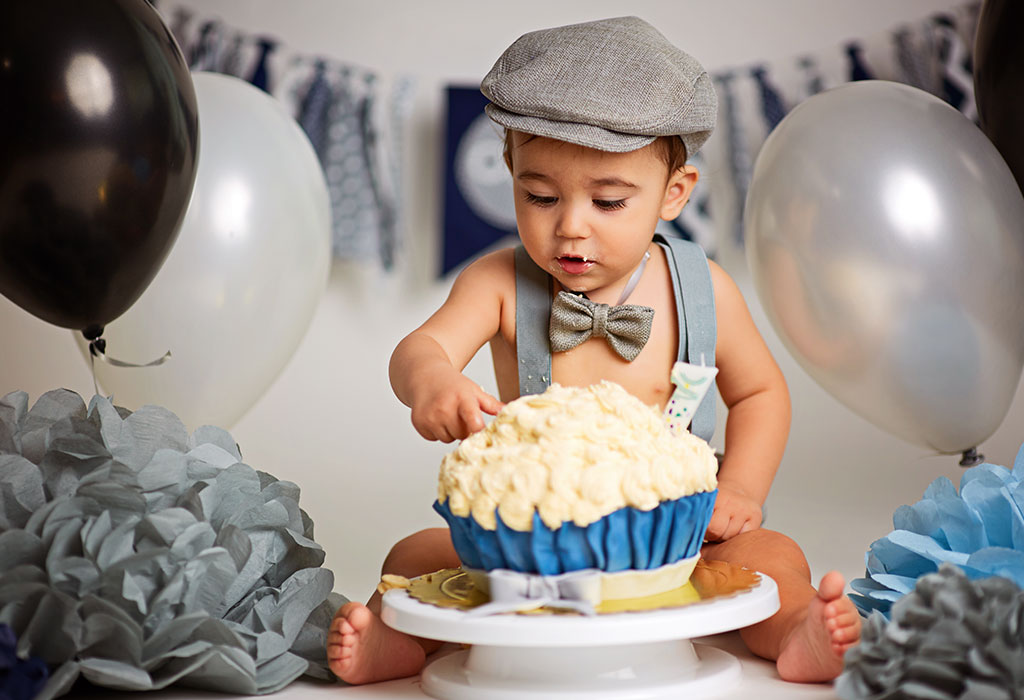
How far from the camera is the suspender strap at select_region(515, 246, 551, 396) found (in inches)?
54.7

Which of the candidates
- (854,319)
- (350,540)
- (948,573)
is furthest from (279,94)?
(948,573)

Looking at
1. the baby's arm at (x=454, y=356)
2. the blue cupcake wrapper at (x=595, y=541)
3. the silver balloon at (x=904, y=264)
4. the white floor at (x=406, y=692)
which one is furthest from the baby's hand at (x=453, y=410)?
the silver balloon at (x=904, y=264)

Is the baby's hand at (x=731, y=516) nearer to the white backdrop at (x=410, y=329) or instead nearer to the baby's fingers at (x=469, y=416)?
the baby's fingers at (x=469, y=416)

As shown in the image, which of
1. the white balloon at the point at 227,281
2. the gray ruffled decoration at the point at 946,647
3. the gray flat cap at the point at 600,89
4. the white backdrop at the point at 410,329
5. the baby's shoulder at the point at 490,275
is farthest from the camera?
the white backdrop at the point at 410,329

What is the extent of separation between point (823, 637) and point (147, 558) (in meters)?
0.60

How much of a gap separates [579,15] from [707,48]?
0.35m

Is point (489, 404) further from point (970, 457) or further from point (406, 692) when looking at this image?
point (970, 457)

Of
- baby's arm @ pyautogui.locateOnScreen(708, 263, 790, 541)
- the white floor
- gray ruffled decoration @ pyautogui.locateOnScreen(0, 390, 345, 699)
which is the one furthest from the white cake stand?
baby's arm @ pyautogui.locateOnScreen(708, 263, 790, 541)

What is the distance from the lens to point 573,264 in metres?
1.28

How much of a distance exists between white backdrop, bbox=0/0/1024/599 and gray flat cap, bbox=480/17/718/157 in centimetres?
102

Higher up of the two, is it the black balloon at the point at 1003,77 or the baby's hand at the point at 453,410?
the black balloon at the point at 1003,77

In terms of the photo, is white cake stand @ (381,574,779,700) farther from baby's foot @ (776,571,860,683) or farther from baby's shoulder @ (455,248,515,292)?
baby's shoulder @ (455,248,515,292)

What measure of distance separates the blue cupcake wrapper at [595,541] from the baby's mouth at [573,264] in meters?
0.41

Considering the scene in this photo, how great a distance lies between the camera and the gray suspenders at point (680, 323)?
4.56 feet
